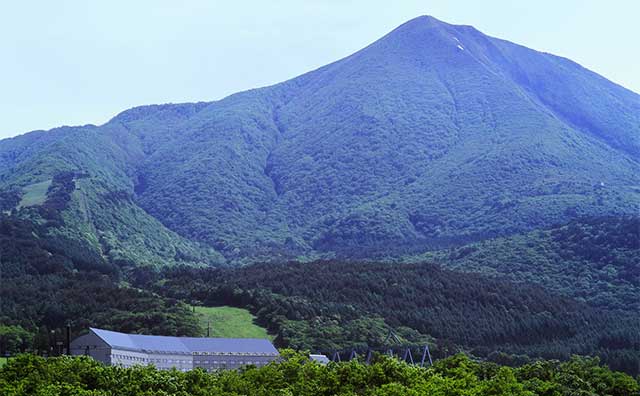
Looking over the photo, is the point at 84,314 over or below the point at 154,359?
over

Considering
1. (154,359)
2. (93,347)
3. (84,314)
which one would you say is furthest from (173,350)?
(84,314)

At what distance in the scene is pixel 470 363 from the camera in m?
128

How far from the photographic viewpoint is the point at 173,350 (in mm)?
162625

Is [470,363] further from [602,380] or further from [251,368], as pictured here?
[251,368]

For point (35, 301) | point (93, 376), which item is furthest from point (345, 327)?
point (93, 376)

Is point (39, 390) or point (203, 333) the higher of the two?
point (39, 390)

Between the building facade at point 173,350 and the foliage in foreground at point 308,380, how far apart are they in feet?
120

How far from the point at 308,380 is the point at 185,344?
58.0 m

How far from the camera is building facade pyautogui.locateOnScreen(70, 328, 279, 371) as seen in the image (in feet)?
493

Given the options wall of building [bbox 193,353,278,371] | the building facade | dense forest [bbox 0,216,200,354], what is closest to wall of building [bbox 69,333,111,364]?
the building facade

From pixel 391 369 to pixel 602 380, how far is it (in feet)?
84.8

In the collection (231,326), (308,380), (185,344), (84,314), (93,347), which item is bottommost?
(231,326)

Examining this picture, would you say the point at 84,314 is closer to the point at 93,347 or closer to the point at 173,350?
the point at 173,350

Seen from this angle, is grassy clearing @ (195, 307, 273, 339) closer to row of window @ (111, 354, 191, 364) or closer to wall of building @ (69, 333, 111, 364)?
row of window @ (111, 354, 191, 364)
